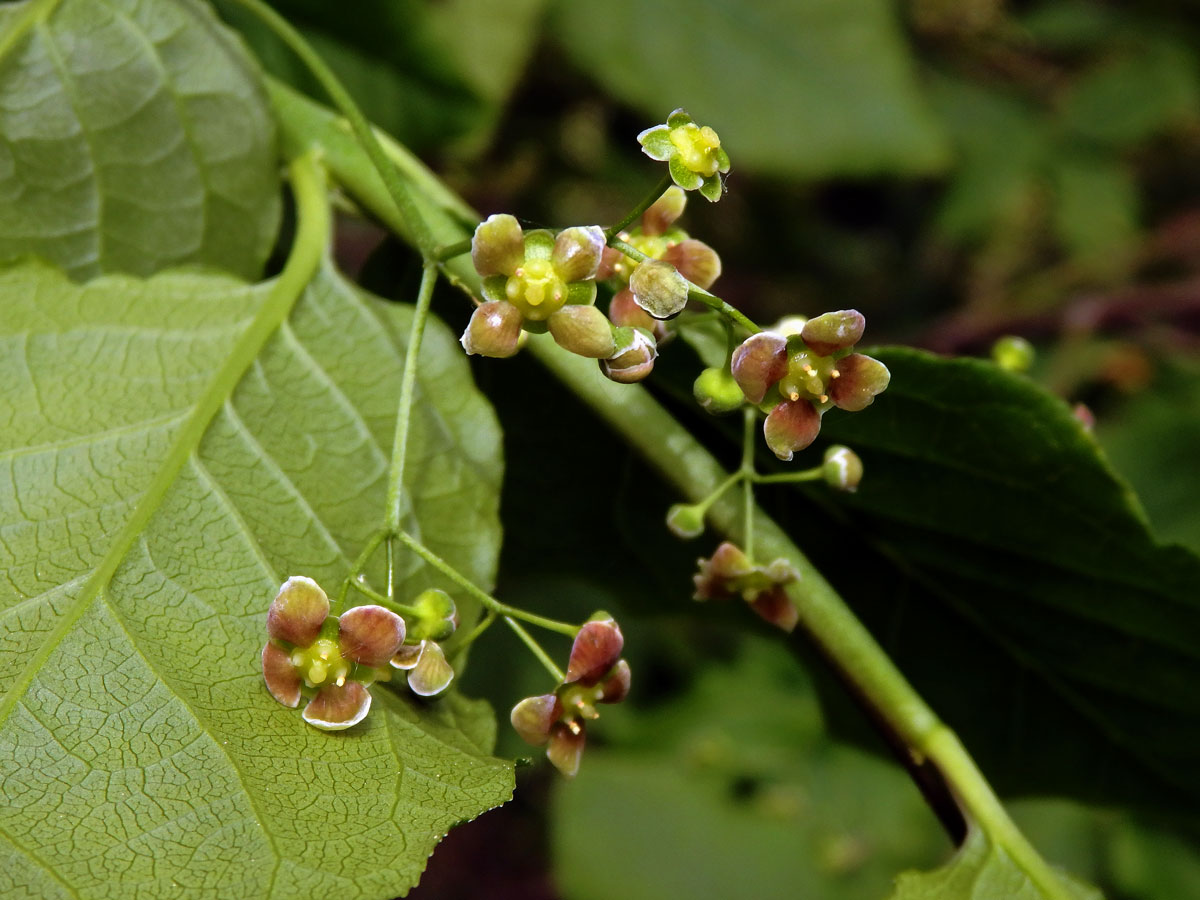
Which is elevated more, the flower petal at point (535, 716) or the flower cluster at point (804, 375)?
the flower cluster at point (804, 375)

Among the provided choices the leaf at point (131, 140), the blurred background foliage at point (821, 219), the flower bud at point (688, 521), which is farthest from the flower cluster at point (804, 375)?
the blurred background foliage at point (821, 219)

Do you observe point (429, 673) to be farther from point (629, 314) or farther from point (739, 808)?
point (739, 808)

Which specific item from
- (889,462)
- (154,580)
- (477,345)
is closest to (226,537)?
(154,580)

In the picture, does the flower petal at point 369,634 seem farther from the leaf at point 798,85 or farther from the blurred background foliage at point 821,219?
the leaf at point 798,85

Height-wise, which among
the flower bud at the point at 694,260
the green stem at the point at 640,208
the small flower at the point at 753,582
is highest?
the green stem at the point at 640,208

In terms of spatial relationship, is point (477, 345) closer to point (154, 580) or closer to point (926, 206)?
point (154, 580)

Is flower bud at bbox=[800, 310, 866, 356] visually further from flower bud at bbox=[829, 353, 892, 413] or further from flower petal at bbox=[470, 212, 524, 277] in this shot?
flower petal at bbox=[470, 212, 524, 277]
